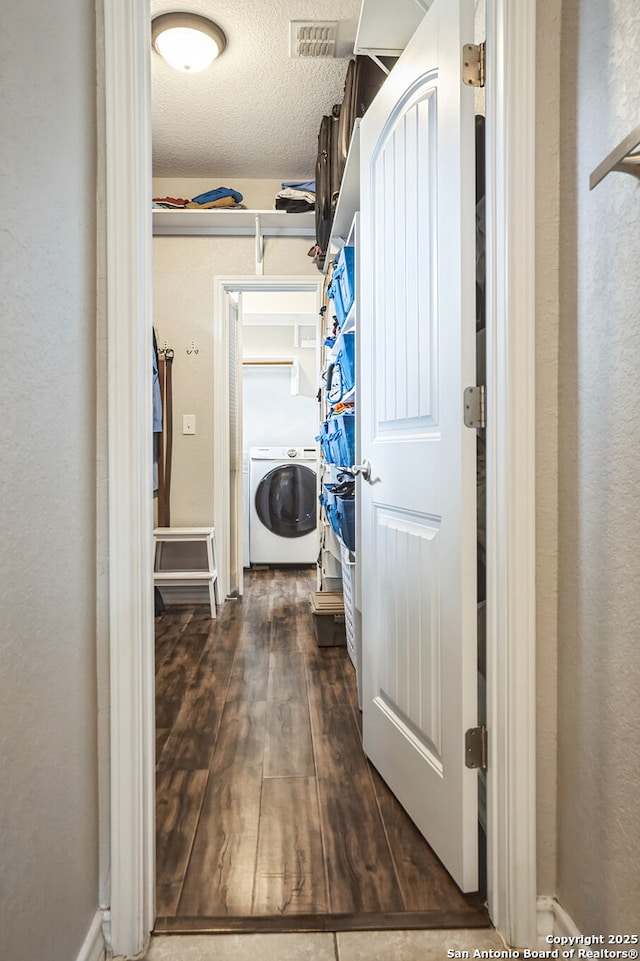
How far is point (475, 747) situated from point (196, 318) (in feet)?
11.0

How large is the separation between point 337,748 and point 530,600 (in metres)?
1.04

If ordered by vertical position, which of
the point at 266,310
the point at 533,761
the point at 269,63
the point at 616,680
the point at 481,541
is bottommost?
the point at 533,761

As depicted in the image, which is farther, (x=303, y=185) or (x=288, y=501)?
(x=288, y=501)

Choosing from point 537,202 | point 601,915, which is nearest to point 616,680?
point 601,915

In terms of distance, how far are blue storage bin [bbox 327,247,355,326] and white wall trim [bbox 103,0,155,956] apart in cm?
118

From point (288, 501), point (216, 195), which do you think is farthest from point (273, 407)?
point (216, 195)

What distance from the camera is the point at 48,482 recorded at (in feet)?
2.87

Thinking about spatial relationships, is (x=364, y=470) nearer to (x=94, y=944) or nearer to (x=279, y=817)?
(x=279, y=817)

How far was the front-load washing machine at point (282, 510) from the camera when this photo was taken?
5.39 meters

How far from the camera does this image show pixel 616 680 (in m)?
0.91

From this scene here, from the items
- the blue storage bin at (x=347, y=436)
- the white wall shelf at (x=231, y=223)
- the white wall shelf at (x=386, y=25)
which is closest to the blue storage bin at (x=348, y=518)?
the blue storage bin at (x=347, y=436)

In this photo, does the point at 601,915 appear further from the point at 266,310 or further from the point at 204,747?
the point at 266,310

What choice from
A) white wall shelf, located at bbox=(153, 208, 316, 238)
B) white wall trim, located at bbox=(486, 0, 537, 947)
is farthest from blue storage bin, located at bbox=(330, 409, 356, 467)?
white wall shelf, located at bbox=(153, 208, 316, 238)

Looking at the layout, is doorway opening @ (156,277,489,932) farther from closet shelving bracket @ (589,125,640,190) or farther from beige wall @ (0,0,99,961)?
closet shelving bracket @ (589,125,640,190)
